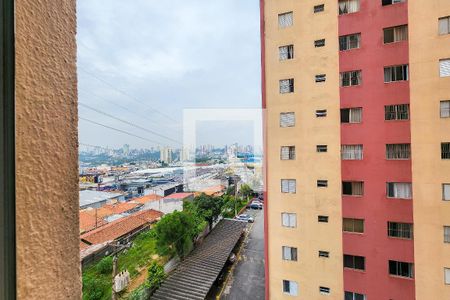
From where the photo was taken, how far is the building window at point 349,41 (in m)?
3.20

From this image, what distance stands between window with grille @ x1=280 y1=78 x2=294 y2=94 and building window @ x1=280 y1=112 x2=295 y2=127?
1.02ft

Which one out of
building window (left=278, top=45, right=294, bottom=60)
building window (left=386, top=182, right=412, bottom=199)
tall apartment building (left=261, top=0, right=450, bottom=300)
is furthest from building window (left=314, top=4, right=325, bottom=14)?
building window (left=386, top=182, right=412, bottom=199)

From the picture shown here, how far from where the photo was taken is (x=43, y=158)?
8.3 inches

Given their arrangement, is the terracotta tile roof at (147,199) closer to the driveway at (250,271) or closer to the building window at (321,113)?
the driveway at (250,271)

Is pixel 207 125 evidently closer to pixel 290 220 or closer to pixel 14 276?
pixel 290 220

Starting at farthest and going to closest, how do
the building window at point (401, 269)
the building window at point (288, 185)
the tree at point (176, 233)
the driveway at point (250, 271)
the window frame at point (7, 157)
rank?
the driveway at point (250, 271) → the tree at point (176, 233) → the building window at point (288, 185) → the building window at point (401, 269) → the window frame at point (7, 157)

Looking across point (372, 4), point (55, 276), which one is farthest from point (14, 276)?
point (372, 4)

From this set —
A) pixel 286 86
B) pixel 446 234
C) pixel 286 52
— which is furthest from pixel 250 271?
pixel 286 52

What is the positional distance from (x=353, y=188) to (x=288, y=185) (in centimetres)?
83

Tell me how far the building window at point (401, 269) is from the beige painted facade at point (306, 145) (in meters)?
0.59

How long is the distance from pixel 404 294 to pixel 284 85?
3.01m

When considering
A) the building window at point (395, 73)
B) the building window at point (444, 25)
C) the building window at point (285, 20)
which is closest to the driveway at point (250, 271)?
the building window at point (395, 73)

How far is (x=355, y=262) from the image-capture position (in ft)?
10.5

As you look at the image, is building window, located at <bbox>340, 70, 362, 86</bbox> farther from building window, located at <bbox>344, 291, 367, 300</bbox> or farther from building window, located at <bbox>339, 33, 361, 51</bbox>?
building window, located at <bbox>344, 291, 367, 300</bbox>
